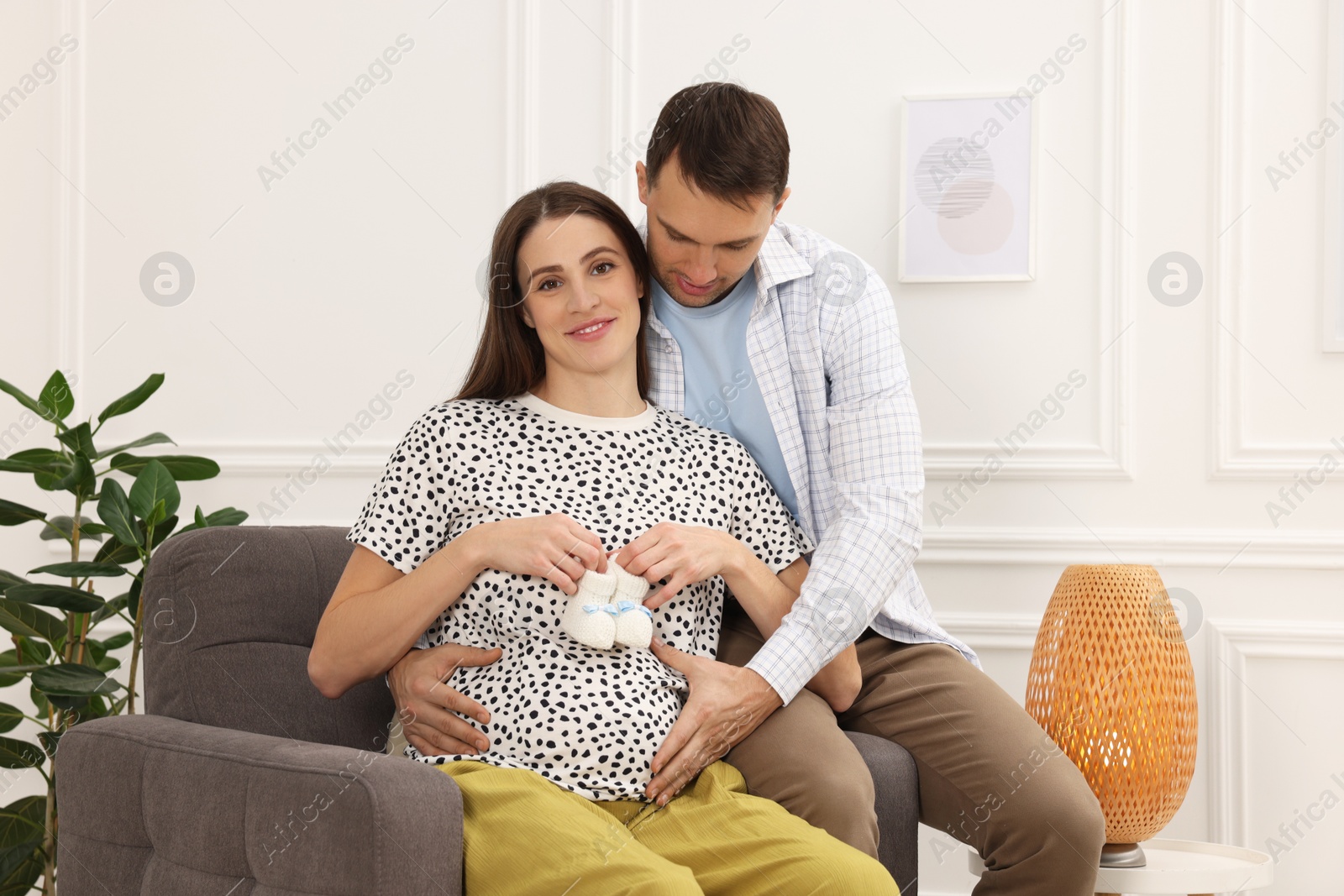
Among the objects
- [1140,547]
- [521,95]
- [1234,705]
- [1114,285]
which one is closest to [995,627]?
[1140,547]

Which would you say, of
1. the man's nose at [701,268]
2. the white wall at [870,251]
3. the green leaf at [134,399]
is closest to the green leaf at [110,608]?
the green leaf at [134,399]

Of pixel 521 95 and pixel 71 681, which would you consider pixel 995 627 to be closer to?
pixel 521 95

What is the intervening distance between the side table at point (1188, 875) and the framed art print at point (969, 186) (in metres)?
1.18

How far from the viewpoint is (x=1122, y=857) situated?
5.89ft

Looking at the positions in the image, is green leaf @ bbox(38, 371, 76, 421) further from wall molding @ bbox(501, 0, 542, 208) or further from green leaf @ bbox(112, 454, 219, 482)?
wall molding @ bbox(501, 0, 542, 208)

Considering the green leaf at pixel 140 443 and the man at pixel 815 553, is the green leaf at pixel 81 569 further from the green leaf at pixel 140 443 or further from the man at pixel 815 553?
the man at pixel 815 553

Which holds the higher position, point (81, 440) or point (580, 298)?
point (580, 298)

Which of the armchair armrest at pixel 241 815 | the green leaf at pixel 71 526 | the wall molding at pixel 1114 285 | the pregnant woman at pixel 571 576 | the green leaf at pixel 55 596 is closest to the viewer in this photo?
the armchair armrest at pixel 241 815

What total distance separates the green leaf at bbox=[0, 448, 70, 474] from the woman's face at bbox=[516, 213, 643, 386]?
3.64 feet

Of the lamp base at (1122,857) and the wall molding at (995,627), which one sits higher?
the wall molding at (995,627)

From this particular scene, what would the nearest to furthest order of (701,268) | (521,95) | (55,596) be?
(701,268) < (55,596) < (521,95)

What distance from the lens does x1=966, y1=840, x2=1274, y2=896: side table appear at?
172cm

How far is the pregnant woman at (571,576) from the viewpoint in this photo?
3.94 feet

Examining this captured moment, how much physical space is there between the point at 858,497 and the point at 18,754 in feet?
5.61
